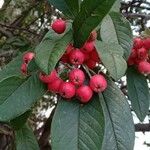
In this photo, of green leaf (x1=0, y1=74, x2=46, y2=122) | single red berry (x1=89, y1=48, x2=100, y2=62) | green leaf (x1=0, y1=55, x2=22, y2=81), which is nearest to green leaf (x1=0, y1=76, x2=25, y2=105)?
green leaf (x1=0, y1=74, x2=46, y2=122)

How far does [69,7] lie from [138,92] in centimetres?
39

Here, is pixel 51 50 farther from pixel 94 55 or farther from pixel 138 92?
pixel 138 92

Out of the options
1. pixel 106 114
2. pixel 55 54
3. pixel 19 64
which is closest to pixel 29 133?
pixel 19 64

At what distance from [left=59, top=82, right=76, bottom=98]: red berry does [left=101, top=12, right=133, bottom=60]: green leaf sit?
18 centimetres

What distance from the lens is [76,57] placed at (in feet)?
3.82

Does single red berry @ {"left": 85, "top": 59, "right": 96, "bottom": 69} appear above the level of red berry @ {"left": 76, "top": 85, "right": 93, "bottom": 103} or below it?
above

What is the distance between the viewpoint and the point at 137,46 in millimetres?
1465

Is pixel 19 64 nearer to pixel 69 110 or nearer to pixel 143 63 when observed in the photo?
pixel 69 110

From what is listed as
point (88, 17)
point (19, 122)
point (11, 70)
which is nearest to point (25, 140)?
point (19, 122)

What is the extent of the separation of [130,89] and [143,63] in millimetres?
107

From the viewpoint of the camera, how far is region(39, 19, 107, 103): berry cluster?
1.18 metres

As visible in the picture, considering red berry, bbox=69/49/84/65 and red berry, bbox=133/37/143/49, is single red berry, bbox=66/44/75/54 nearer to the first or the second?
red berry, bbox=69/49/84/65

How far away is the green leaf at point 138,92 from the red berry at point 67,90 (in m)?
0.33

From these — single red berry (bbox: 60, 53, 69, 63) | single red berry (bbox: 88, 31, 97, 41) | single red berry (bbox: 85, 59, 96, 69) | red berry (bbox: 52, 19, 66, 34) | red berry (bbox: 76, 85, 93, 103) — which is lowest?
red berry (bbox: 76, 85, 93, 103)
